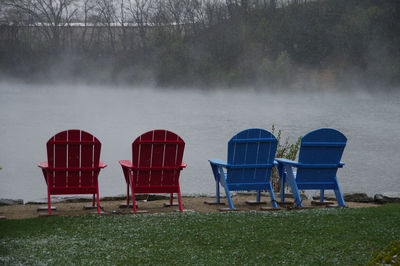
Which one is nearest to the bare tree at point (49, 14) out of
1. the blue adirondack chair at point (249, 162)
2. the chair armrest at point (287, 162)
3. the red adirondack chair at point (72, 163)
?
the red adirondack chair at point (72, 163)

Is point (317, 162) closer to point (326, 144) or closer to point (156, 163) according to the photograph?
point (326, 144)

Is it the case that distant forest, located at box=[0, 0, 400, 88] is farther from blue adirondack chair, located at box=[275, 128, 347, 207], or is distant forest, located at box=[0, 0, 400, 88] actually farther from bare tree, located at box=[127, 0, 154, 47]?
blue adirondack chair, located at box=[275, 128, 347, 207]

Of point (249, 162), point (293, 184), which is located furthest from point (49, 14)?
point (293, 184)

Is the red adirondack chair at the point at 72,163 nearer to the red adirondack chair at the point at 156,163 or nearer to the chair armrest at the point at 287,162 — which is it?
the red adirondack chair at the point at 156,163

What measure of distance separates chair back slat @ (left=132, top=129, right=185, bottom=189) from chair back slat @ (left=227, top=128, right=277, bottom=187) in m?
0.44

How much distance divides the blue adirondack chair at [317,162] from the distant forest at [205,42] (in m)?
10.9

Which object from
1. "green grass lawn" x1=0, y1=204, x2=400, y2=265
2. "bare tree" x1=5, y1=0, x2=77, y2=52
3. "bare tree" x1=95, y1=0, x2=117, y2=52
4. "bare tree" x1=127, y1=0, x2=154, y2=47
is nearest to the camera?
"green grass lawn" x1=0, y1=204, x2=400, y2=265

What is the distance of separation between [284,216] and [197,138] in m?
9.98

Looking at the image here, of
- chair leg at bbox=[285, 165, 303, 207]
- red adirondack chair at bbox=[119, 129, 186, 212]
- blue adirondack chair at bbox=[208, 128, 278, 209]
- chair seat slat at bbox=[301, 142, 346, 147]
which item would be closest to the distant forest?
red adirondack chair at bbox=[119, 129, 186, 212]

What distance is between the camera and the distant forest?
13.5m

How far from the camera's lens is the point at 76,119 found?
13.9 meters

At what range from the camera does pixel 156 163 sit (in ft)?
13.1

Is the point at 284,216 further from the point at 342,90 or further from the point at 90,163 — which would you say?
the point at 342,90

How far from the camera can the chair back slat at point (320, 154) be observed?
401cm
